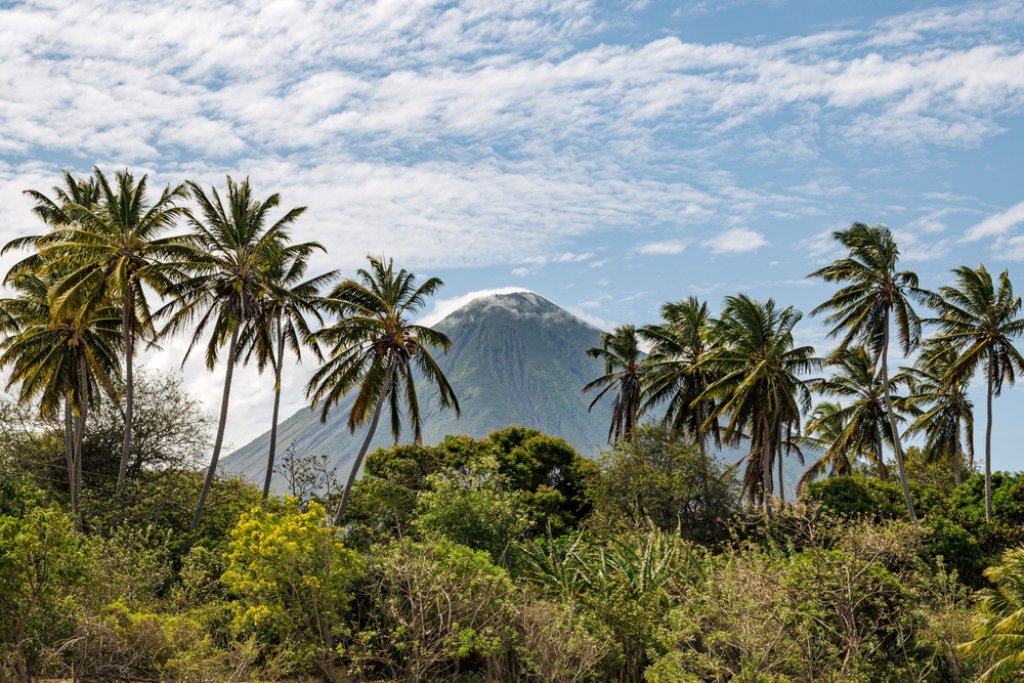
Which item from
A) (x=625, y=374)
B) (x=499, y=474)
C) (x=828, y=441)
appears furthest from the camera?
(x=828, y=441)

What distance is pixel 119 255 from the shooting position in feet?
102

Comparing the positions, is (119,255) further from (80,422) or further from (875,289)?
(875,289)

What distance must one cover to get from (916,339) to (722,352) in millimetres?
8276

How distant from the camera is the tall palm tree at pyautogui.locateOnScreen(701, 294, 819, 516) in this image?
1522 inches

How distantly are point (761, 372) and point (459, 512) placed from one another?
14853mm

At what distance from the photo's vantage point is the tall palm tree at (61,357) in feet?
104

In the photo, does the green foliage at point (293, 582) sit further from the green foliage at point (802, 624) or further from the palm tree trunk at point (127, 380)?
the palm tree trunk at point (127, 380)

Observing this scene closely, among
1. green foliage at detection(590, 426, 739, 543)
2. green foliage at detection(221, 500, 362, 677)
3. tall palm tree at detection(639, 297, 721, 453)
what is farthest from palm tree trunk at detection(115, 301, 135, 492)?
tall palm tree at detection(639, 297, 721, 453)

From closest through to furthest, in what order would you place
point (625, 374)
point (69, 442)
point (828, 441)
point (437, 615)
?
point (437, 615), point (69, 442), point (625, 374), point (828, 441)

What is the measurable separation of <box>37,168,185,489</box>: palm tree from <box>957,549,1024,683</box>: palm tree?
85.6 ft

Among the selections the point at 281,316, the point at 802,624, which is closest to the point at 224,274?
the point at 281,316

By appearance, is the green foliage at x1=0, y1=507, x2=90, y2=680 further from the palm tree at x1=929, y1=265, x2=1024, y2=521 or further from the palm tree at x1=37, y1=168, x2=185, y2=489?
the palm tree at x1=929, y1=265, x2=1024, y2=521

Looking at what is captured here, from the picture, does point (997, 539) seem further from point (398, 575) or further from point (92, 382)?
point (92, 382)

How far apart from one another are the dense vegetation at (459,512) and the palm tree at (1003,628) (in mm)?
94
